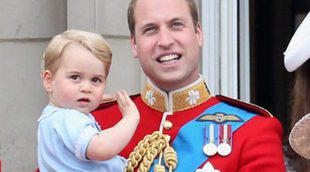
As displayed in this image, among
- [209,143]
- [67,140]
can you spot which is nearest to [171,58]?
[209,143]

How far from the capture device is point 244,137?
2.76 metres

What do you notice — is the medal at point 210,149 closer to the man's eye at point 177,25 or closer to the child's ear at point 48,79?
the man's eye at point 177,25

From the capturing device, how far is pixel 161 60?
2.79 metres

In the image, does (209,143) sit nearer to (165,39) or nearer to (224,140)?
(224,140)

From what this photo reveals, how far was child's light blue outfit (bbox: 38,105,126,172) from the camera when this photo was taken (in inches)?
101

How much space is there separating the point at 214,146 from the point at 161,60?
0.93ft

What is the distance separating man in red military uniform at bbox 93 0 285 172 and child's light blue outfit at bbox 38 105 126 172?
220mm

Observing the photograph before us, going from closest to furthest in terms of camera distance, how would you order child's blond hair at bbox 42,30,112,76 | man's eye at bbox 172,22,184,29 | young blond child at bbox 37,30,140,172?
young blond child at bbox 37,30,140,172, child's blond hair at bbox 42,30,112,76, man's eye at bbox 172,22,184,29

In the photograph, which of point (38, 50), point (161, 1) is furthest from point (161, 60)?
point (38, 50)

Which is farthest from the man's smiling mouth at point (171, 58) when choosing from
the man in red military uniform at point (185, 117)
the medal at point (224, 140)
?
the medal at point (224, 140)

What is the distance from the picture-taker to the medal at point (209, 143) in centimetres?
277

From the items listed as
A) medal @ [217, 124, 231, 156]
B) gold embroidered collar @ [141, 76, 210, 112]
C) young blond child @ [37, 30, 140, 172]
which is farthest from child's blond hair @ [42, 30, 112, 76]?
medal @ [217, 124, 231, 156]

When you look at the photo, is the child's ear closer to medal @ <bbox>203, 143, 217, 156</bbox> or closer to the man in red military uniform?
the man in red military uniform

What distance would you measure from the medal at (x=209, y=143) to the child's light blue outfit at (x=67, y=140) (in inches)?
11.3
